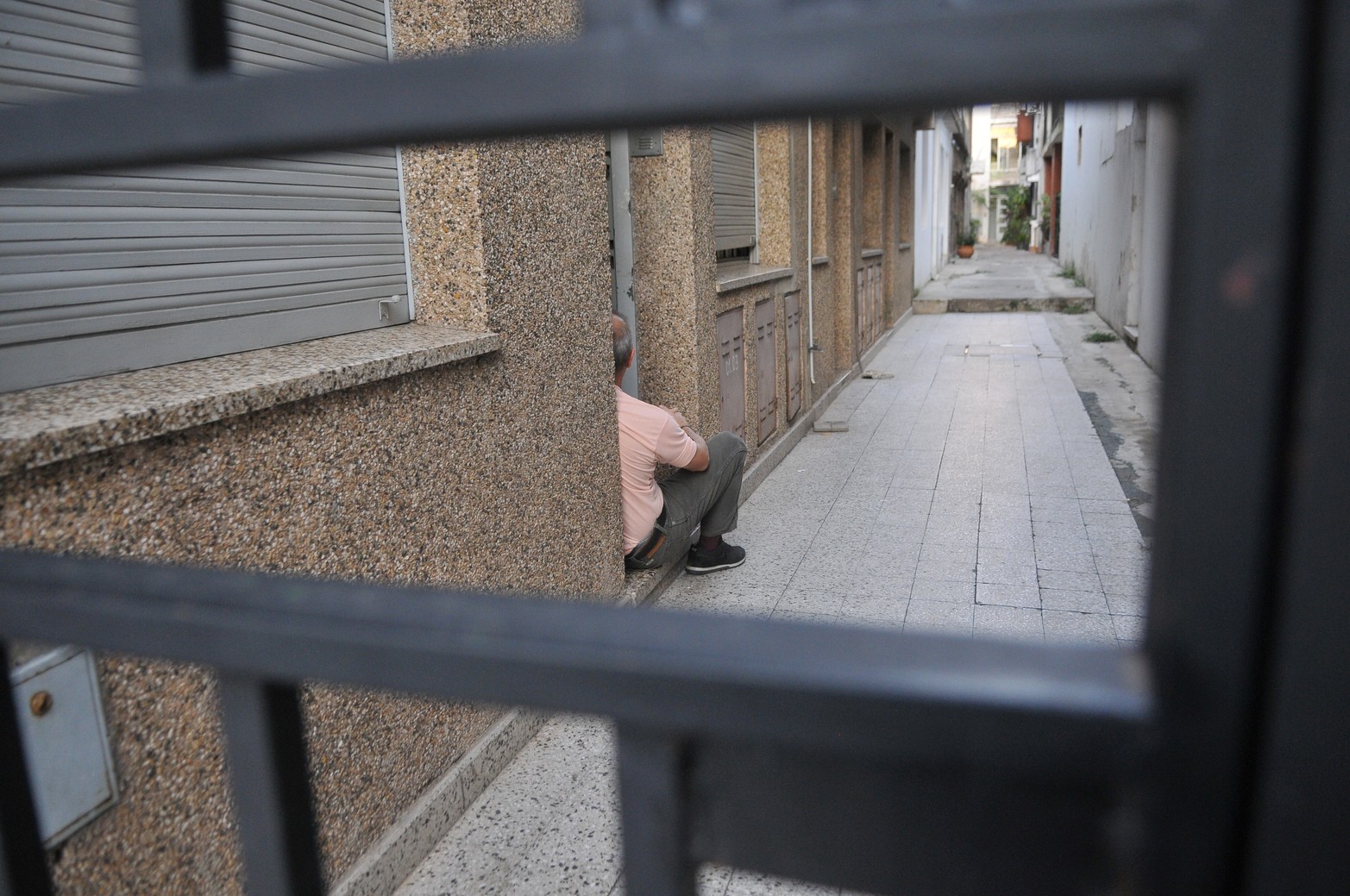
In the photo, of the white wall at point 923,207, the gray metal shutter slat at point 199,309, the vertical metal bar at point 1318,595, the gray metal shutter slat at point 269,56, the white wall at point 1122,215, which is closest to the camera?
the vertical metal bar at point 1318,595

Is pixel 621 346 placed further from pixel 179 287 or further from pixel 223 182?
pixel 179 287

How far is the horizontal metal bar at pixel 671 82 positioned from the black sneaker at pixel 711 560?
4.21 m

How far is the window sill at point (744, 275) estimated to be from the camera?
5691 millimetres

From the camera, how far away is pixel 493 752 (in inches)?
118

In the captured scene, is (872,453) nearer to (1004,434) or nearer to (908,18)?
(1004,434)

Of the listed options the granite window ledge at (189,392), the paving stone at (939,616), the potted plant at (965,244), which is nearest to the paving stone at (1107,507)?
the paving stone at (939,616)

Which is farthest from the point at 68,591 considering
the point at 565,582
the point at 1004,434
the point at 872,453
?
the point at 1004,434

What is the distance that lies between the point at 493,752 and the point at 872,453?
4.58 meters

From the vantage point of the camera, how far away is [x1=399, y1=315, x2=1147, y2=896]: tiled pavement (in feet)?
8.79

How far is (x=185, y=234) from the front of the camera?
6.94ft

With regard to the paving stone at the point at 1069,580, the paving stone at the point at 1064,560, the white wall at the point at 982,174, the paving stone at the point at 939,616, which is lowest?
the paving stone at the point at 939,616

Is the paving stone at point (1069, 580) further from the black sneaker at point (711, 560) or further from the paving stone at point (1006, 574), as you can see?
the black sneaker at point (711, 560)

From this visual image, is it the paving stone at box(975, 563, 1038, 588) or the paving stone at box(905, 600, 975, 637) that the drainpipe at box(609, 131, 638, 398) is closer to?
the paving stone at box(905, 600, 975, 637)

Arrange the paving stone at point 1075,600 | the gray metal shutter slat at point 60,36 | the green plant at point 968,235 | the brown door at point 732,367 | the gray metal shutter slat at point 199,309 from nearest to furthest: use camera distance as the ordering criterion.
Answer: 1. the gray metal shutter slat at point 60,36
2. the gray metal shutter slat at point 199,309
3. the paving stone at point 1075,600
4. the brown door at point 732,367
5. the green plant at point 968,235
